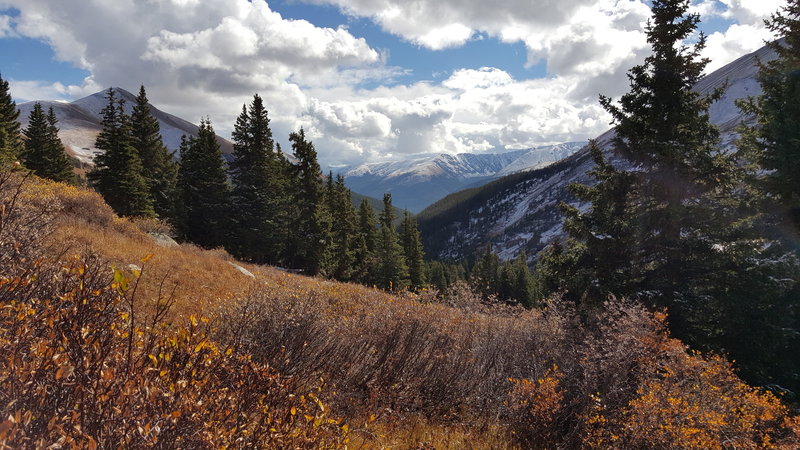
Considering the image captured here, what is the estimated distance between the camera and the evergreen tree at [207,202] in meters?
30.2

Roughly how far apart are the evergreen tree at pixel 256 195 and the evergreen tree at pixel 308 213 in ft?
3.23

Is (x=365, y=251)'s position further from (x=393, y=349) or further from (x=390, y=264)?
(x=393, y=349)

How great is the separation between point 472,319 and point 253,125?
26.7 m

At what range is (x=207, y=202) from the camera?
101 ft

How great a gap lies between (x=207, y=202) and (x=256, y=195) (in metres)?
4.06

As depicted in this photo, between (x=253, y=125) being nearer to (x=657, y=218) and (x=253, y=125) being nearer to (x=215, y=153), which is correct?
(x=215, y=153)

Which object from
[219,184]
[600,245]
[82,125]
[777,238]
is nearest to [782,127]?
[777,238]


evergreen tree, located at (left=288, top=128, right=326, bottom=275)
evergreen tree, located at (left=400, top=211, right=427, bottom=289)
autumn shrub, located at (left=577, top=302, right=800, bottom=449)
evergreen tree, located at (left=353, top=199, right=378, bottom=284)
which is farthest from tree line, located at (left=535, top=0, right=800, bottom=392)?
evergreen tree, located at (left=400, top=211, right=427, bottom=289)

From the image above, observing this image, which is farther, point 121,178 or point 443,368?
point 121,178

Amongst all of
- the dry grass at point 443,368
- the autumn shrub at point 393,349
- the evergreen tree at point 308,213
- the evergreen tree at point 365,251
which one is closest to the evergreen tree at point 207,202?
the evergreen tree at point 308,213

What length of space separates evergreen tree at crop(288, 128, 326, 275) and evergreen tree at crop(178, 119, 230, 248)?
16.8 ft

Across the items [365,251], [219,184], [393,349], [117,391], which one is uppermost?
[219,184]

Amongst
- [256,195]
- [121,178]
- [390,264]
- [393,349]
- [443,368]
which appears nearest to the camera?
[393,349]

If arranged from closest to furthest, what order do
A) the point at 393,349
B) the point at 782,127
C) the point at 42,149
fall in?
the point at 393,349 → the point at 782,127 → the point at 42,149
